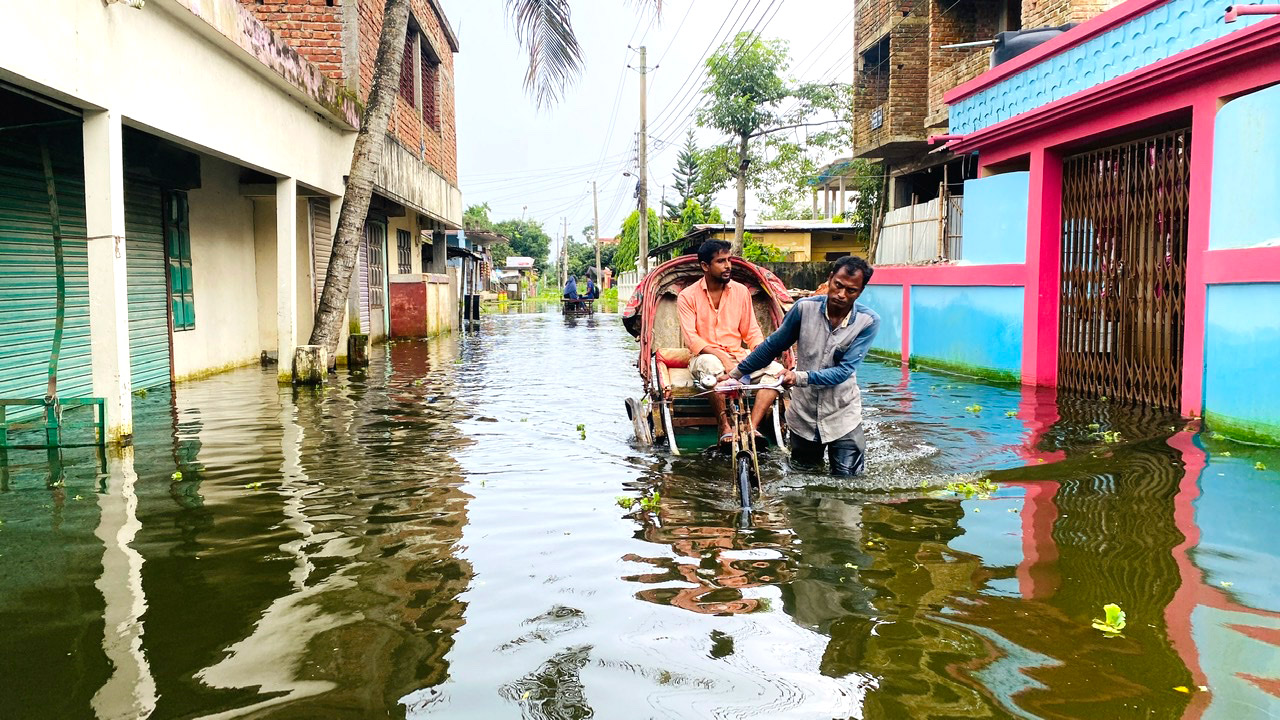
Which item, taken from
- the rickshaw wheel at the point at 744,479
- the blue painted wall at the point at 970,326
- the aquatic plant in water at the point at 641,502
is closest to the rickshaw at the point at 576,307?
the blue painted wall at the point at 970,326

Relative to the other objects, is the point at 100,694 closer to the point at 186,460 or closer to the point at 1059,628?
the point at 1059,628

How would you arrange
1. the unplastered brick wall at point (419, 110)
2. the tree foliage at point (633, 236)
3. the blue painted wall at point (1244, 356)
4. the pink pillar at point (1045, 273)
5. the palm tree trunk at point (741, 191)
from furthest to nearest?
1. the tree foliage at point (633, 236)
2. the palm tree trunk at point (741, 191)
3. the unplastered brick wall at point (419, 110)
4. the pink pillar at point (1045, 273)
5. the blue painted wall at point (1244, 356)

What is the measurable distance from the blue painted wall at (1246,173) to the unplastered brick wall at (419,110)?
42.3 feet

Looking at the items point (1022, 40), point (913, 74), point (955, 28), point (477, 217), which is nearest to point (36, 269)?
point (1022, 40)

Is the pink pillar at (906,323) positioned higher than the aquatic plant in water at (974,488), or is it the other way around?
the pink pillar at (906,323)

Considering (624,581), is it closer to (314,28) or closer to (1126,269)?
(1126,269)

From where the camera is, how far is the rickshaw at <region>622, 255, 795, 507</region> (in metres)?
7.71

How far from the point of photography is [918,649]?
12.2ft

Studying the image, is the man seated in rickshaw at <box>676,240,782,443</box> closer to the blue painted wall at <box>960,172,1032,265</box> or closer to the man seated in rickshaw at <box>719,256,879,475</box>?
the man seated in rickshaw at <box>719,256,879,475</box>

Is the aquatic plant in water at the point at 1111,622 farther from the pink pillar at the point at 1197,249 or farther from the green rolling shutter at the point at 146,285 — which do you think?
the green rolling shutter at the point at 146,285

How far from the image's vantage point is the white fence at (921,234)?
16422 mm

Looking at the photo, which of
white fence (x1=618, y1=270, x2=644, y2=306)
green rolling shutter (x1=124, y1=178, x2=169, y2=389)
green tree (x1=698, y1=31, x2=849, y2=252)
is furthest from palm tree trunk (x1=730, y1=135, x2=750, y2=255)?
green rolling shutter (x1=124, y1=178, x2=169, y2=389)

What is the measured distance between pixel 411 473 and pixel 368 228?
14.4 m

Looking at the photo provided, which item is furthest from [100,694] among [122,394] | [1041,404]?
[1041,404]
